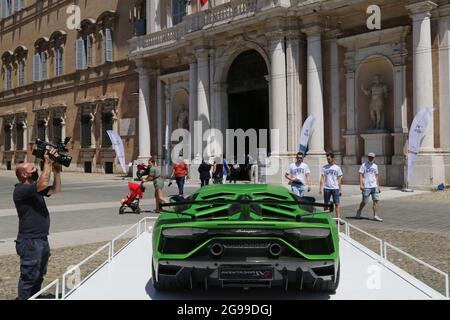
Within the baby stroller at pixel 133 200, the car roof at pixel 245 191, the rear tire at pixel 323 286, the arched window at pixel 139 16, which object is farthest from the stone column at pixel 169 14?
the rear tire at pixel 323 286

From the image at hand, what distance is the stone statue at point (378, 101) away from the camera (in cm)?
2144

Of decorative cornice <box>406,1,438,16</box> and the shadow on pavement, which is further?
decorative cornice <box>406,1,438,16</box>

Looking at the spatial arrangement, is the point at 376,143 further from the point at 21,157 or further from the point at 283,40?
the point at 21,157

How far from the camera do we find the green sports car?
445 cm

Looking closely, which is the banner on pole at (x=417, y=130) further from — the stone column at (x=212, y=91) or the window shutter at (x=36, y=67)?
the window shutter at (x=36, y=67)

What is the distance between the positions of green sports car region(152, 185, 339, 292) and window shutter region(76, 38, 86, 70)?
35.5 m

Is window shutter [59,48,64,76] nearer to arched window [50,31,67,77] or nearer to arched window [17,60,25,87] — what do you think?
arched window [50,31,67,77]

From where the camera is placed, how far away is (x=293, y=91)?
2333 cm

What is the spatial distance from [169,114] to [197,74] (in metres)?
4.30

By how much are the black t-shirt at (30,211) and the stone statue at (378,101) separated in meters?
18.6

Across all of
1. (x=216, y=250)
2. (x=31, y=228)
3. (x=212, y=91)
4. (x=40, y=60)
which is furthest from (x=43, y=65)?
(x=216, y=250)

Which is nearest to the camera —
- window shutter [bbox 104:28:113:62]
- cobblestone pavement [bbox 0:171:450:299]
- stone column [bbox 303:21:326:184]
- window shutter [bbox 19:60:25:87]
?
cobblestone pavement [bbox 0:171:450:299]

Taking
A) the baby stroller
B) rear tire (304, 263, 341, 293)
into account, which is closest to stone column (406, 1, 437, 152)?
the baby stroller
